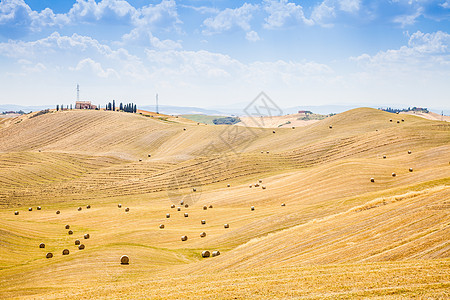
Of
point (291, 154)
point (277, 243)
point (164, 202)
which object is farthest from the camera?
point (291, 154)

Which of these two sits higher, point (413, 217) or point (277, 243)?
point (413, 217)

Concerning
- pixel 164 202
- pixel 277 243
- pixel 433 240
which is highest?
pixel 433 240

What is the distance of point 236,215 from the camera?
56.2m

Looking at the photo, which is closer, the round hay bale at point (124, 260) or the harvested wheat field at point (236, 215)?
the harvested wheat field at point (236, 215)

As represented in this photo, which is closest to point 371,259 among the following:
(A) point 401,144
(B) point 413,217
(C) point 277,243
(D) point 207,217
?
(B) point 413,217

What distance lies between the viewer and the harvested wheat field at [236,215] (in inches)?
897

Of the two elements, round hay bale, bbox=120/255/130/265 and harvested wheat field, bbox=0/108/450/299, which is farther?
round hay bale, bbox=120/255/130/265

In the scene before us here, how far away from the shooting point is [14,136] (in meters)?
165

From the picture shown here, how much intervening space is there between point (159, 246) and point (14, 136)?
473 ft

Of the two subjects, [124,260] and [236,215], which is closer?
[124,260]

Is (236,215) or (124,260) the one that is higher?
(124,260)

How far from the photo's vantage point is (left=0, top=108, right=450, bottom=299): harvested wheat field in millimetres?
22781

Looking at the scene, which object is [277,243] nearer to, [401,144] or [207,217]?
[207,217]

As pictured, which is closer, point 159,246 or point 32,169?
point 159,246
